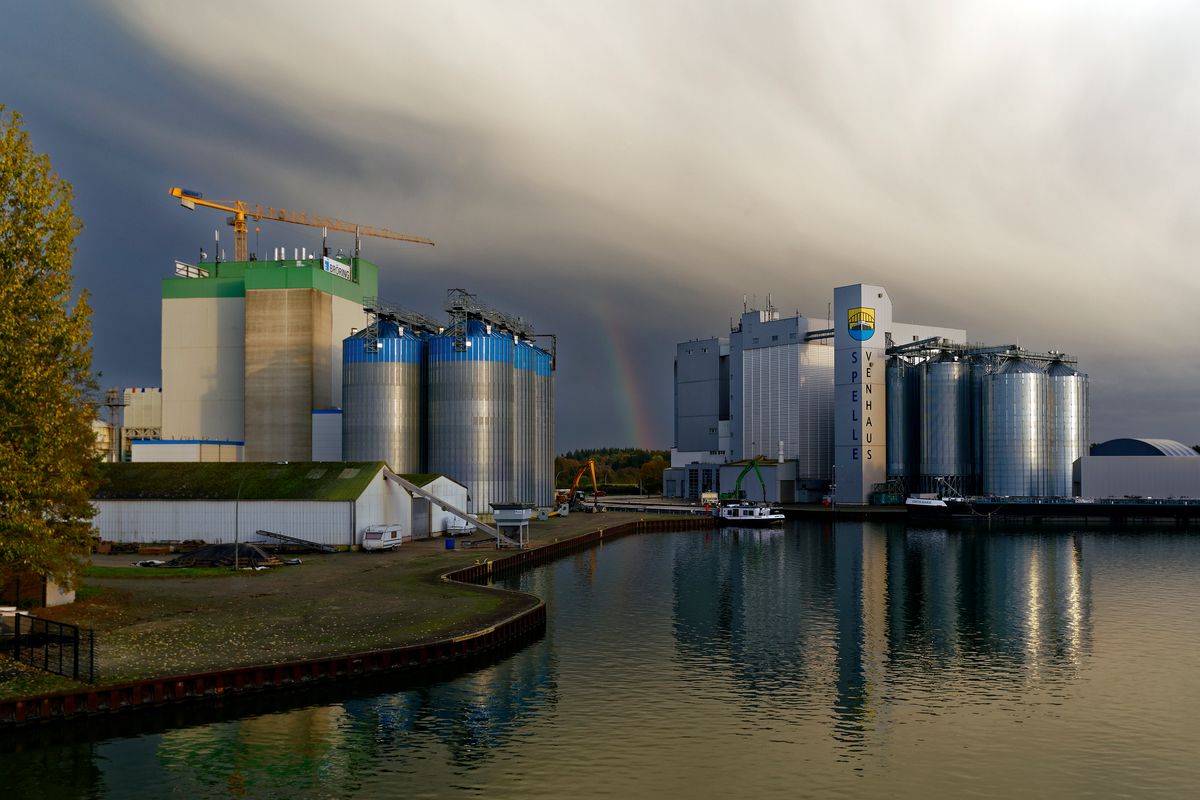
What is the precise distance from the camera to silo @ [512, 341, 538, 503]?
13112 centimetres

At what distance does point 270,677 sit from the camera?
44.2 metres

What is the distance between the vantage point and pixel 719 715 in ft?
141

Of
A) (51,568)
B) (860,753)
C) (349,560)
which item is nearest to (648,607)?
(349,560)

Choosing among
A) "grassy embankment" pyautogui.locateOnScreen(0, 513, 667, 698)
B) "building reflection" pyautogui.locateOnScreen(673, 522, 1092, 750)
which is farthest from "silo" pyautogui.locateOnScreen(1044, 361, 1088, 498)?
"grassy embankment" pyautogui.locateOnScreen(0, 513, 667, 698)

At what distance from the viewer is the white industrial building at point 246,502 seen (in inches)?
3602

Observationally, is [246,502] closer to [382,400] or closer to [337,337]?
[382,400]

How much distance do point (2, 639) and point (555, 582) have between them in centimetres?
4852

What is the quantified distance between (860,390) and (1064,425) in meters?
39.7

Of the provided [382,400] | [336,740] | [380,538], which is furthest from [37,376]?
[382,400]

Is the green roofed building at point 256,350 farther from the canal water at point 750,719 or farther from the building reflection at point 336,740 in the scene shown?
the building reflection at point 336,740

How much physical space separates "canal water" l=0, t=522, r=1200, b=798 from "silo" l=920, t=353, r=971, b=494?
113028mm

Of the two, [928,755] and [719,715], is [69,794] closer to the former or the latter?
[719,715]

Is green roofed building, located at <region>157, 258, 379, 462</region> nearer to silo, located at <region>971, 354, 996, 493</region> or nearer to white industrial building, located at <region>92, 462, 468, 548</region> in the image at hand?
white industrial building, located at <region>92, 462, 468, 548</region>

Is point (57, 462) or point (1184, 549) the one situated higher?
point (57, 462)
